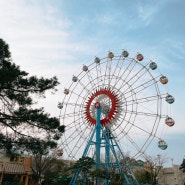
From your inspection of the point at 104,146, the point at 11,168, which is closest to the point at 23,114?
the point at 104,146

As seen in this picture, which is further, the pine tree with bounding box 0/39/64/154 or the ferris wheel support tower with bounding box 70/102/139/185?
the ferris wheel support tower with bounding box 70/102/139/185

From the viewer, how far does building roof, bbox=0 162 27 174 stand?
26.2 meters

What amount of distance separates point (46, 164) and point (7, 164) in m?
4.66

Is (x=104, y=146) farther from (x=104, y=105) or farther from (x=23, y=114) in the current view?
(x=23, y=114)

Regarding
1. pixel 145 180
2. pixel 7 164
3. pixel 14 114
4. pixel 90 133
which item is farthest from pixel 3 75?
pixel 145 180

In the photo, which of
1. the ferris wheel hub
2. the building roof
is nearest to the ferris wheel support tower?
the ferris wheel hub

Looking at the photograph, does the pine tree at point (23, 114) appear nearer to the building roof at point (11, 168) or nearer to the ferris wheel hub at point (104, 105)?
the ferris wheel hub at point (104, 105)

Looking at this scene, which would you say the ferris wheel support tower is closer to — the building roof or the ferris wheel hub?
the ferris wheel hub

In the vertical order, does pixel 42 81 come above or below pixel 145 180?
above

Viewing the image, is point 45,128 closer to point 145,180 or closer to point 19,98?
point 19,98

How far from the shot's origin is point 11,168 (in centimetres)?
2711

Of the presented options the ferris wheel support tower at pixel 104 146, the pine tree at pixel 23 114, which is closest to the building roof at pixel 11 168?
the ferris wheel support tower at pixel 104 146

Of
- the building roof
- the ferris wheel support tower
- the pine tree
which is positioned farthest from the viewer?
the building roof

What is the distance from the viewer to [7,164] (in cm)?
2733
